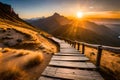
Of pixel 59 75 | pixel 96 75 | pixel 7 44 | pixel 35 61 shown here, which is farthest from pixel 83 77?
pixel 7 44

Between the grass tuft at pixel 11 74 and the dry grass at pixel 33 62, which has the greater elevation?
the dry grass at pixel 33 62

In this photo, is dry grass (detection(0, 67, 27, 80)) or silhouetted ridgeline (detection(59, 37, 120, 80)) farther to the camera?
dry grass (detection(0, 67, 27, 80))

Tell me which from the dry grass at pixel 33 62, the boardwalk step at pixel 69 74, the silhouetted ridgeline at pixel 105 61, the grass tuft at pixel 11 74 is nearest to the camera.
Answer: the boardwalk step at pixel 69 74

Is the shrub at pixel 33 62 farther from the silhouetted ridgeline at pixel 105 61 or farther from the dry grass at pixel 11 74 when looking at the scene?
the silhouetted ridgeline at pixel 105 61

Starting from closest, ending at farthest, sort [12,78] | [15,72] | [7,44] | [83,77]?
[83,77], [12,78], [15,72], [7,44]

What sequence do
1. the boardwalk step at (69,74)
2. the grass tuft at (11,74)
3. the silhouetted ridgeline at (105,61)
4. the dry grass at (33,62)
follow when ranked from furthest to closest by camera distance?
1. the dry grass at (33,62)
2. the grass tuft at (11,74)
3. the silhouetted ridgeline at (105,61)
4. the boardwalk step at (69,74)

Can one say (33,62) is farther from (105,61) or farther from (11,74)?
(105,61)

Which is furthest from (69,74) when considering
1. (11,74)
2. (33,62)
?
(33,62)

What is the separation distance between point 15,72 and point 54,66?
1.68 metres

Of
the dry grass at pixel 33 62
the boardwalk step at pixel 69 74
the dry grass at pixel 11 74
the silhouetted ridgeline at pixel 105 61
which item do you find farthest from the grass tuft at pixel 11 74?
the silhouetted ridgeline at pixel 105 61

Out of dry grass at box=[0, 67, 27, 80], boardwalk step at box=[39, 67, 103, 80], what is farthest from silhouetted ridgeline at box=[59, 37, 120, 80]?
dry grass at box=[0, 67, 27, 80]

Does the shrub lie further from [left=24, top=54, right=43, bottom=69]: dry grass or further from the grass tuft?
the grass tuft

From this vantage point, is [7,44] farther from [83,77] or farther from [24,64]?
[83,77]

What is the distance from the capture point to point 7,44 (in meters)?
14.2
